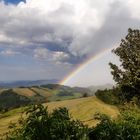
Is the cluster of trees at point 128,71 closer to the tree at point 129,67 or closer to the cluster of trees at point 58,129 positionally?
the tree at point 129,67

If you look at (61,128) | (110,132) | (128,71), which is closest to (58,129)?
(61,128)

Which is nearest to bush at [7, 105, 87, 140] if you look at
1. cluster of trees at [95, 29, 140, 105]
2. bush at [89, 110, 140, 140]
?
bush at [89, 110, 140, 140]

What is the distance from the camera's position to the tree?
228 feet

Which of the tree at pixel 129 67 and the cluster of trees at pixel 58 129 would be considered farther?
the tree at pixel 129 67

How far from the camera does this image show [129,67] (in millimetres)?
72188

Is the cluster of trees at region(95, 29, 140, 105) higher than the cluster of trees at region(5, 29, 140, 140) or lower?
higher

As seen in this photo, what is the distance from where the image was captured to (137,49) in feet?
246

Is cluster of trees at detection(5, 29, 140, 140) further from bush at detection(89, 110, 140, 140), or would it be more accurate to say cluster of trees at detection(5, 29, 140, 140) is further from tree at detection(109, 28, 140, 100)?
tree at detection(109, 28, 140, 100)

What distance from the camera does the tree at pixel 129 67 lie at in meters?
69.5

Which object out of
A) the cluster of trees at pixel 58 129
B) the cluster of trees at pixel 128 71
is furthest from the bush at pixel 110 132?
the cluster of trees at pixel 128 71

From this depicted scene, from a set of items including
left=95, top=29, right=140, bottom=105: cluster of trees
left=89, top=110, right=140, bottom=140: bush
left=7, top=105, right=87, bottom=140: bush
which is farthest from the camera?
left=95, top=29, right=140, bottom=105: cluster of trees

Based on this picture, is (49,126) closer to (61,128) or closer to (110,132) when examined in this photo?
(61,128)

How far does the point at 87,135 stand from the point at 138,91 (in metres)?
57.6

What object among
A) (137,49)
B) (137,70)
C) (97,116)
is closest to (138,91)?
(137,70)
